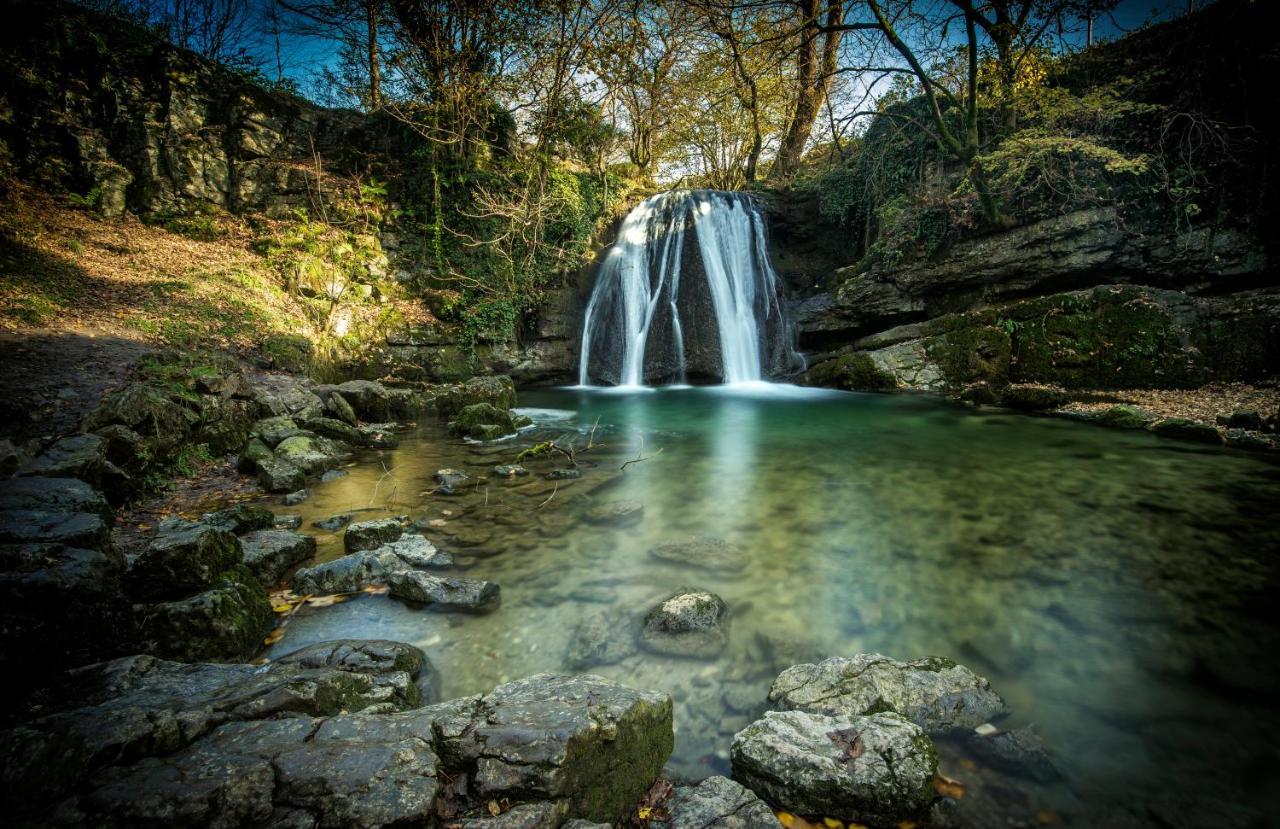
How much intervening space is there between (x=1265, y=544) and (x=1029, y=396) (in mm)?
5607

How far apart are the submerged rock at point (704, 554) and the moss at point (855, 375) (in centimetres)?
887

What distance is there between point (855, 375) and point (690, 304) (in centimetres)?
473

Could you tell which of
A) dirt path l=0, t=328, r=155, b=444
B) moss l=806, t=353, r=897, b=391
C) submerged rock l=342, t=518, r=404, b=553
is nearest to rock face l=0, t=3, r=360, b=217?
dirt path l=0, t=328, r=155, b=444

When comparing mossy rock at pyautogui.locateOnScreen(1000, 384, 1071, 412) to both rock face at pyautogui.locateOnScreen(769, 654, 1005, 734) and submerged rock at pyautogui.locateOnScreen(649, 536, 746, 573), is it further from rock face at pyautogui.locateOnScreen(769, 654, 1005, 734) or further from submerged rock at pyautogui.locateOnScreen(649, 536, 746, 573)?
rock face at pyautogui.locateOnScreen(769, 654, 1005, 734)

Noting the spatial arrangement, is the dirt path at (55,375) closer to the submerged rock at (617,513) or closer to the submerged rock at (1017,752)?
the submerged rock at (617,513)

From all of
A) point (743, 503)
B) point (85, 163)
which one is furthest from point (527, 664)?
point (85, 163)

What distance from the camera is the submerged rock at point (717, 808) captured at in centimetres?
175

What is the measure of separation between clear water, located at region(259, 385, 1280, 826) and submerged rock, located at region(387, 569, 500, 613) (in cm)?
9

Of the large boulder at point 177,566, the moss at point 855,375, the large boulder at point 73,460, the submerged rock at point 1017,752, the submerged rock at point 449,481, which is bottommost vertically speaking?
the submerged rock at point 1017,752

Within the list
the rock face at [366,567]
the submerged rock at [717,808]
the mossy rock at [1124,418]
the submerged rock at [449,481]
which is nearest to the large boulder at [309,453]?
the submerged rock at [449,481]

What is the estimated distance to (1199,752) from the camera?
223cm

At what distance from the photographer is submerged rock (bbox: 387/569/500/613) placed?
3.40 meters

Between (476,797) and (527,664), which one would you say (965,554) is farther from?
(476,797)

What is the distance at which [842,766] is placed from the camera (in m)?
1.88
